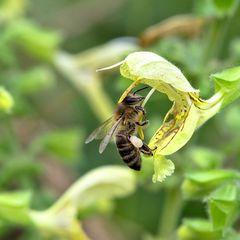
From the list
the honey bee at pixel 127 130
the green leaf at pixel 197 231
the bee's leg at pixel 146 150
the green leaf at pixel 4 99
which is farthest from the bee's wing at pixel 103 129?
the green leaf at pixel 197 231

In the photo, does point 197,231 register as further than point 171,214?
No

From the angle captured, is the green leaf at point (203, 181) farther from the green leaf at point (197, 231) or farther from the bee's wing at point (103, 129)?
the bee's wing at point (103, 129)

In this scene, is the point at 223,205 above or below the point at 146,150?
below

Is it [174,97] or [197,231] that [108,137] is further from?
[197,231]

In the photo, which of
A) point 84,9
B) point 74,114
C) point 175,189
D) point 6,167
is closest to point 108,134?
point 175,189

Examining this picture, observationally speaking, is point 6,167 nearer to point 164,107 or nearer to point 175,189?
point 175,189

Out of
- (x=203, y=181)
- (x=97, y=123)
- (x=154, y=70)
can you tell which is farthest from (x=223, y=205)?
(x=97, y=123)
